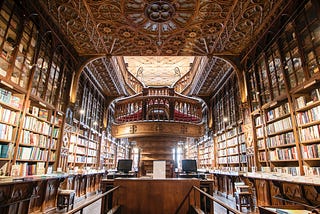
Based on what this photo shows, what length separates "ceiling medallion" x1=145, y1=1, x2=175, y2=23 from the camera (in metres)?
3.82

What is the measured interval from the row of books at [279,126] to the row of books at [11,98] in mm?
4939

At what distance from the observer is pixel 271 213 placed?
4.96 ft

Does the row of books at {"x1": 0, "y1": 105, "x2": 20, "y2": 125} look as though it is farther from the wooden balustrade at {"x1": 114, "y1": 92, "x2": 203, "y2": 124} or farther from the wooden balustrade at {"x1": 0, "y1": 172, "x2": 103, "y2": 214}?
the wooden balustrade at {"x1": 114, "y1": 92, "x2": 203, "y2": 124}

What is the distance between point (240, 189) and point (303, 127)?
2139 mm

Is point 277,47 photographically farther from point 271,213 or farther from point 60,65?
point 60,65

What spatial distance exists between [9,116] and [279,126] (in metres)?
5.01

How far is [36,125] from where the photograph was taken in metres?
3.89

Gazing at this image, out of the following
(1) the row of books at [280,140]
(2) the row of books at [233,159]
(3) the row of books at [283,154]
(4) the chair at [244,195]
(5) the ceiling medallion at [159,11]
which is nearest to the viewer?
(3) the row of books at [283,154]

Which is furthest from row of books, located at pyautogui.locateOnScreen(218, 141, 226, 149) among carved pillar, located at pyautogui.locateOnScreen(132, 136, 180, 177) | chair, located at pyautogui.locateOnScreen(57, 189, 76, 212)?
chair, located at pyautogui.locateOnScreen(57, 189, 76, 212)

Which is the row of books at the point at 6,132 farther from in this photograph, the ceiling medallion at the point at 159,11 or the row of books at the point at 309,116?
the row of books at the point at 309,116

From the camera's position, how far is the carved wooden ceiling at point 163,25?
3834mm

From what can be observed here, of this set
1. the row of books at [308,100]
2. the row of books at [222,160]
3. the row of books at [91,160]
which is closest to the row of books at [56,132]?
the row of books at [91,160]

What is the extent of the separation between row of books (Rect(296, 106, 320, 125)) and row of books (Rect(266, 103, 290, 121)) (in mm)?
343

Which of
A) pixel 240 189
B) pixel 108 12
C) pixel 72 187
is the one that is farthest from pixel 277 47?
pixel 72 187
